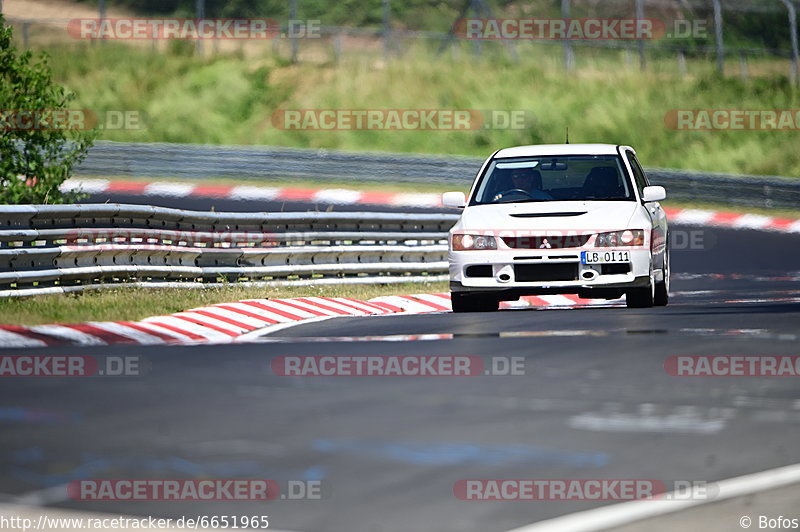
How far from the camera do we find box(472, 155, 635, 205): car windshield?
47.8 ft

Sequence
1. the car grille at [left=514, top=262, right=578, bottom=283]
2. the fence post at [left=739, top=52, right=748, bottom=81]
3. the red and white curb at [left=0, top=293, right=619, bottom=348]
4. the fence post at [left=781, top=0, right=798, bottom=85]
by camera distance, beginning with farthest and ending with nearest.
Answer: the fence post at [left=739, top=52, right=748, bottom=81] → the fence post at [left=781, top=0, right=798, bottom=85] → the car grille at [left=514, top=262, right=578, bottom=283] → the red and white curb at [left=0, top=293, right=619, bottom=348]

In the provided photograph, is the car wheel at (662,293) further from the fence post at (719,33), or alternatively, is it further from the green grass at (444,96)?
the green grass at (444,96)

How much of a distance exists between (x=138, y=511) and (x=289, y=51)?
42.6 m

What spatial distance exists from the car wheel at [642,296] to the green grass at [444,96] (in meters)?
23.8

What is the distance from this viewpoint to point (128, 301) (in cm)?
1514

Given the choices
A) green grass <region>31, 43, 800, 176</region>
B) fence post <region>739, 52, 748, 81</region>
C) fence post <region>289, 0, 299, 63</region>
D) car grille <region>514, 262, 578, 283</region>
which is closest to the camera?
car grille <region>514, 262, 578, 283</region>

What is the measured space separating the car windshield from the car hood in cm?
27

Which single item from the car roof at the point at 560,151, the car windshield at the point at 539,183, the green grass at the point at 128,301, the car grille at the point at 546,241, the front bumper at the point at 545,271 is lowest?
the green grass at the point at 128,301

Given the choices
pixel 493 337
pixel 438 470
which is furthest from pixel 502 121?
pixel 438 470

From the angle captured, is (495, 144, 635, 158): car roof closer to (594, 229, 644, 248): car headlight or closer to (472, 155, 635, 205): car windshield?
(472, 155, 635, 205): car windshield

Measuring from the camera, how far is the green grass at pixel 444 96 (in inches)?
1571

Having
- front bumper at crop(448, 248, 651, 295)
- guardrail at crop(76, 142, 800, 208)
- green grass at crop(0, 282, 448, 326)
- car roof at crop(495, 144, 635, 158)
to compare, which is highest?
guardrail at crop(76, 142, 800, 208)

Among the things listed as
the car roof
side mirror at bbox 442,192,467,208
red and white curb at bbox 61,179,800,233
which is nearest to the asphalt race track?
side mirror at bbox 442,192,467,208

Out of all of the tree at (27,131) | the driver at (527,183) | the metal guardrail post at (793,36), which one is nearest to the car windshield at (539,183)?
the driver at (527,183)
